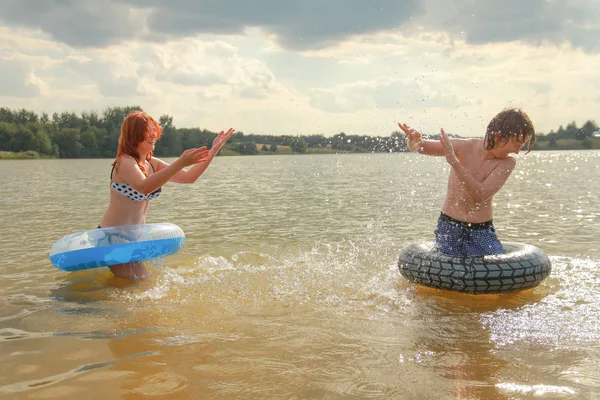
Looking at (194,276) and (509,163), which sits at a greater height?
(509,163)

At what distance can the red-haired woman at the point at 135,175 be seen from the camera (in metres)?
6.36

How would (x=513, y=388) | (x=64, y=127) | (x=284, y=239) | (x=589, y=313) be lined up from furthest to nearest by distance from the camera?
(x=64, y=127), (x=284, y=239), (x=589, y=313), (x=513, y=388)

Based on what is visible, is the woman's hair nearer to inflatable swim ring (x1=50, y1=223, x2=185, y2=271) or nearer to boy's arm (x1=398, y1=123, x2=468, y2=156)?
inflatable swim ring (x1=50, y1=223, x2=185, y2=271)

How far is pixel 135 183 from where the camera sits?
6.36 metres

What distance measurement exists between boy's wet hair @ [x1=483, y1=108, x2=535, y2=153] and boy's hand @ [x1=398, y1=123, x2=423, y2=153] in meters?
0.83

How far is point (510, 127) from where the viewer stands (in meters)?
5.93

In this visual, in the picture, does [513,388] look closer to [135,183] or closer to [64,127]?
[135,183]

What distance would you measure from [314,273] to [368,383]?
3.46m

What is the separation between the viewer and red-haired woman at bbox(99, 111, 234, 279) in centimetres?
636

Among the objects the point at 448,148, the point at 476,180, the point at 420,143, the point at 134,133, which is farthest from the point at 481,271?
the point at 134,133

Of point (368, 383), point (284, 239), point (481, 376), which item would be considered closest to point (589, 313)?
point (481, 376)

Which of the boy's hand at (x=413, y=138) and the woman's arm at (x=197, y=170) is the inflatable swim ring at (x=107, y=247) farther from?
the boy's hand at (x=413, y=138)

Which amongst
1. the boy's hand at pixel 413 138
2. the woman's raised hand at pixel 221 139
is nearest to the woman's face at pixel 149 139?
the woman's raised hand at pixel 221 139

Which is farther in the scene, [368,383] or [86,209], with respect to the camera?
[86,209]
